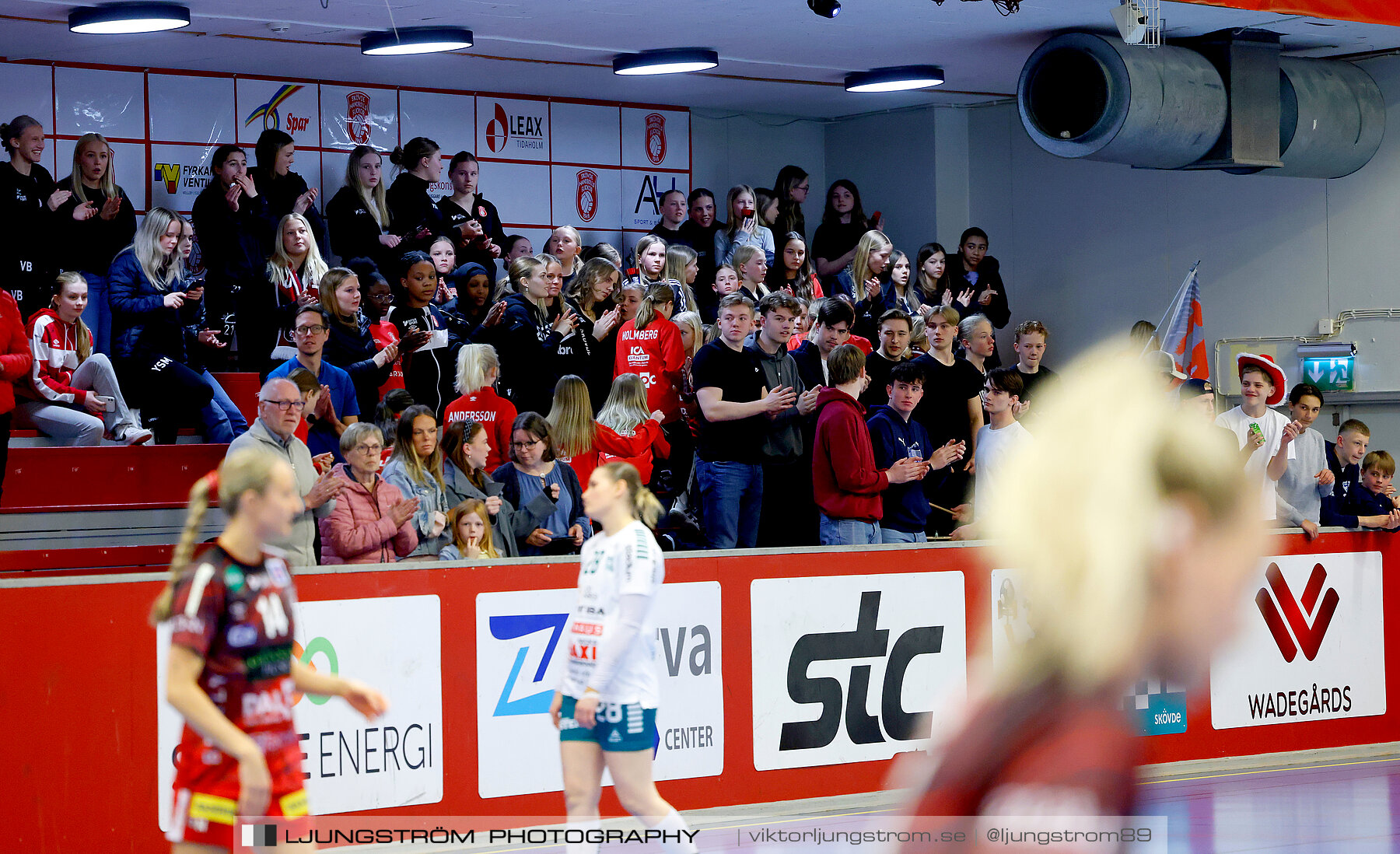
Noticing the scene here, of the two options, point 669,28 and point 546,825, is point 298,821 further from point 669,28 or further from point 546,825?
point 669,28

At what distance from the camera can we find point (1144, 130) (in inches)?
476

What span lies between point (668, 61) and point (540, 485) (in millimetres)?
6053

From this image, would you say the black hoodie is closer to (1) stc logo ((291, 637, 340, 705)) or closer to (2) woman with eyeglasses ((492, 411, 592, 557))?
(2) woman with eyeglasses ((492, 411, 592, 557))

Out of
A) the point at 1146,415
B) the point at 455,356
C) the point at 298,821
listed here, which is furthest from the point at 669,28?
the point at 1146,415

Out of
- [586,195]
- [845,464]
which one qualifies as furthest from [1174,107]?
[586,195]

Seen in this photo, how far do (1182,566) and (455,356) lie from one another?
33.5ft

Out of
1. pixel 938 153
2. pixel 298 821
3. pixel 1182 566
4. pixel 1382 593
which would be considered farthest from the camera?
pixel 938 153

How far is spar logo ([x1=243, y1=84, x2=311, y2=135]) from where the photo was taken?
15.1 m

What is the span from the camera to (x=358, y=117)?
51.1ft

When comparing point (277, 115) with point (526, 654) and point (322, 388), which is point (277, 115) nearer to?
point (322, 388)

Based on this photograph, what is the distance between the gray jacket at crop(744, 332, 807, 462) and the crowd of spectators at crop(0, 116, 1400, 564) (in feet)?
0.06

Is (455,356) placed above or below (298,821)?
above

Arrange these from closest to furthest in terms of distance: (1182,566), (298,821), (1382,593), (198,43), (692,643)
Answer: (1182,566)
(298,821)
(692,643)
(1382,593)
(198,43)

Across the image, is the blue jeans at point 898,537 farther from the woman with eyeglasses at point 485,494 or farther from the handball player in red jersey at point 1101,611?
the handball player in red jersey at point 1101,611
